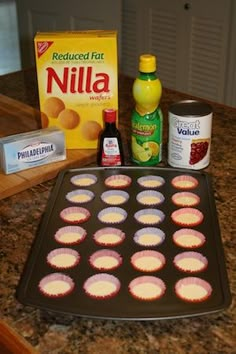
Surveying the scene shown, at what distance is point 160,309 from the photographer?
2.26ft

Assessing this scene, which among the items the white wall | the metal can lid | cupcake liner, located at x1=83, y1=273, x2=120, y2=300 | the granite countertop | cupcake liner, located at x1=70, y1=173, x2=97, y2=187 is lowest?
the white wall

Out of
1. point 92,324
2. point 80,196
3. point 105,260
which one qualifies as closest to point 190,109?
point 80,196

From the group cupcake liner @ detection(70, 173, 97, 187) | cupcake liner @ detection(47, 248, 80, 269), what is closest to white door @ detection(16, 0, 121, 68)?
cupcake liner @ detection(70, 173, 97, 187)

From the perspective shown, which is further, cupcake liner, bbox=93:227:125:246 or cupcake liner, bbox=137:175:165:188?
cupcake liner, bbox=137:175:165:188

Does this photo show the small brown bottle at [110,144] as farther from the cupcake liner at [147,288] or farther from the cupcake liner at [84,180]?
the cupcake liner at [147,288]

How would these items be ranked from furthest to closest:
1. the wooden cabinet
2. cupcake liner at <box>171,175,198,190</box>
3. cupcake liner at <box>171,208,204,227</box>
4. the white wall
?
1. the white wall
2. the wooden cabinet
3. cupcake liner at <box>171,175,198,190</box>
4. cupcake liner at <box>171,208,204,227</box>

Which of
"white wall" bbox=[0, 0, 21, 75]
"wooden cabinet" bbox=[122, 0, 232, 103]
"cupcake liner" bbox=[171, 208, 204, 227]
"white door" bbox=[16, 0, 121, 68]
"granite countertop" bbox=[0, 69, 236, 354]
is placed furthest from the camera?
"white wall" bbox=[0, 0, 21, 75]

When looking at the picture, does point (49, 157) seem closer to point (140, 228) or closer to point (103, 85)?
point (103, 85)

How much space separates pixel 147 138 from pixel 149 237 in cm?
28

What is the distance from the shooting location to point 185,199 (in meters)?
0.94

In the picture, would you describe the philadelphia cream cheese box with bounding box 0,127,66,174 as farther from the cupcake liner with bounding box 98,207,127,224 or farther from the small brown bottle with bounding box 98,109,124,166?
the cupcake liner with bounding box 98,207,127,224

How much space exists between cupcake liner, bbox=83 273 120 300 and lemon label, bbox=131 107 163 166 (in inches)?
14.7

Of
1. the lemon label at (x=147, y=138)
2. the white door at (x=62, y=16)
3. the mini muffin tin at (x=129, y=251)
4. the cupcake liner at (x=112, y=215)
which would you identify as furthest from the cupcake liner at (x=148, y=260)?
the white door at (x=62, y=16)

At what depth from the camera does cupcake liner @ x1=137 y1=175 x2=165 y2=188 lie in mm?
986
